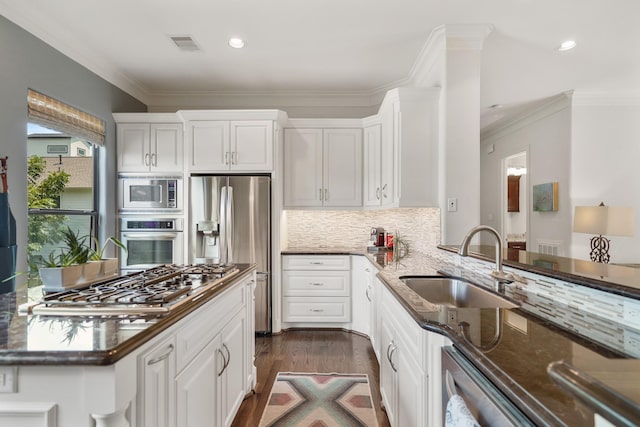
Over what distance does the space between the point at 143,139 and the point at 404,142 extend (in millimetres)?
2838

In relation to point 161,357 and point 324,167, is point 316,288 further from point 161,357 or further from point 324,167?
point 161,357

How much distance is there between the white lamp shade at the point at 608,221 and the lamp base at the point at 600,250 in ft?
1.00

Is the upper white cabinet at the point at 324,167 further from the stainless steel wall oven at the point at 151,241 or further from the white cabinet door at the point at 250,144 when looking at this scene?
the stainless steel wall oven at the point at 151,241

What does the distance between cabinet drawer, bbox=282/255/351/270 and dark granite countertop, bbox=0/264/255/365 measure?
244 cm

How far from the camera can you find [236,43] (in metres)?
2.95

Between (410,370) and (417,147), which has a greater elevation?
(417,147)

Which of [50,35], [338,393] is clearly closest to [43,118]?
[50,35]

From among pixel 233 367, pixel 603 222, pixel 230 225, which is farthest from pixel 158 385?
pixel 603 222

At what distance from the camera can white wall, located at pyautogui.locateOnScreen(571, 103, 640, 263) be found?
Answer: 415cm

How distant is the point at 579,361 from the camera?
73 centimetres

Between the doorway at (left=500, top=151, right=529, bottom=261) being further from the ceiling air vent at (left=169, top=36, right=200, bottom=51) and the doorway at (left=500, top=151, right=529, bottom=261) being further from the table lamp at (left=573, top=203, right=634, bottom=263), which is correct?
the ceiling air vent at (left=169, top=36, right=200, bottom=51)

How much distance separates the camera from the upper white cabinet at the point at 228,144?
358cm

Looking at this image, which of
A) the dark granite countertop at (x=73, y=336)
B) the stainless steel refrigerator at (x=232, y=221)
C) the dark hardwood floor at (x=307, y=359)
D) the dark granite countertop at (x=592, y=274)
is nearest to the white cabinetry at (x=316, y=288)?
the dark hardwood floor at (x=307, y=359)

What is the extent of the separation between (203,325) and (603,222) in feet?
13.7
